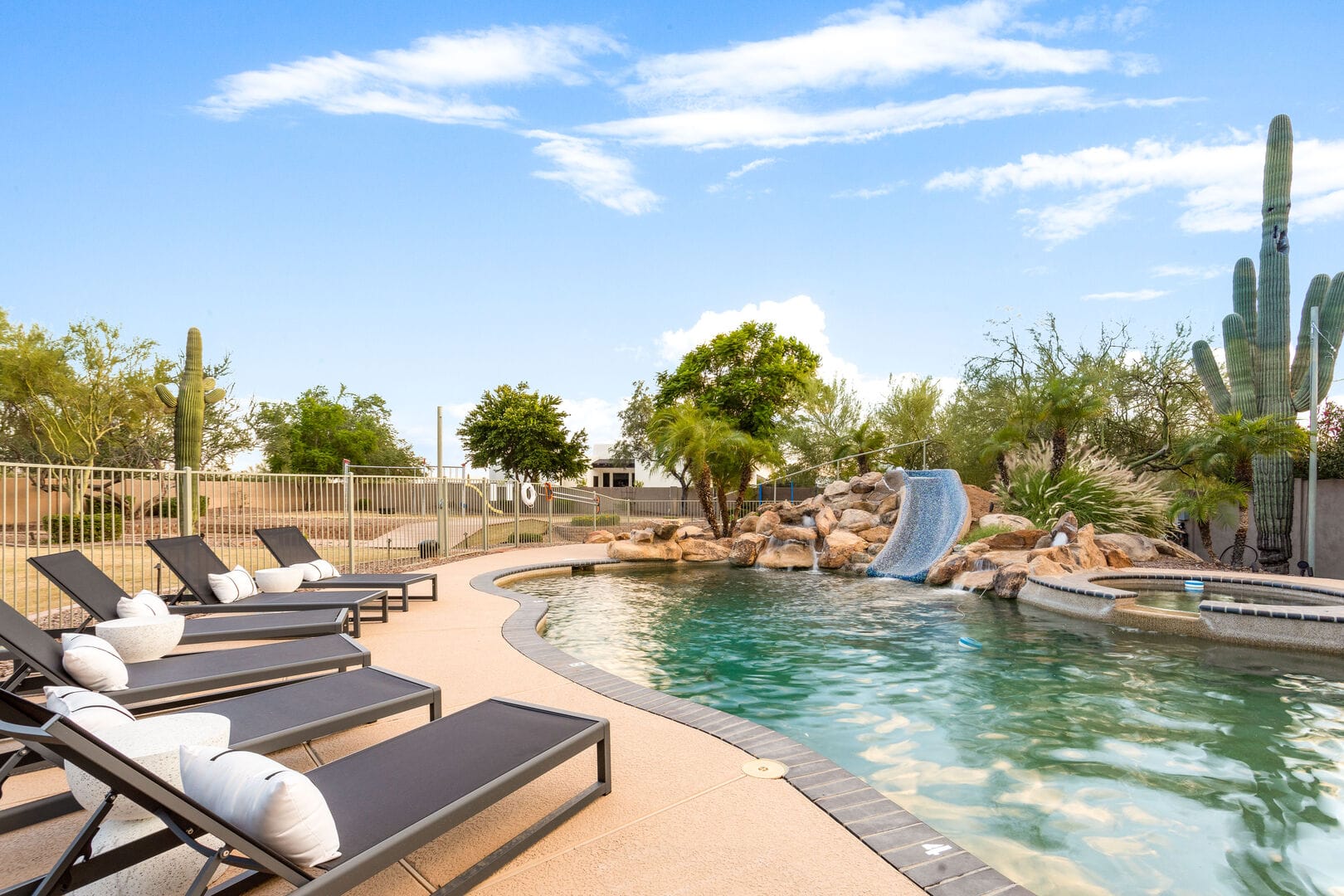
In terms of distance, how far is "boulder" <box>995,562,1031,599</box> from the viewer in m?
10.2

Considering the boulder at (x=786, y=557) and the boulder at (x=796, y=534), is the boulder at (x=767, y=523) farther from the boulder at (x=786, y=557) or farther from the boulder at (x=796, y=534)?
the boulder at (x=786, y=557)

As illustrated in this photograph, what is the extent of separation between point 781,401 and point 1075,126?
21811 mm

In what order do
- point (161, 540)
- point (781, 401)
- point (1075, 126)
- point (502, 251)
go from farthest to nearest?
1. point (781, 401)
2. point (502, 251)
3. point (1075, 126)
4. point (161, 540)

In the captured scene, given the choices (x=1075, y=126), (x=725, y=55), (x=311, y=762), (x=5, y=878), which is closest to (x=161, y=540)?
(x=311, y=762)

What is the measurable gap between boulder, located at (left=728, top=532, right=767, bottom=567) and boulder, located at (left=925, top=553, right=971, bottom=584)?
403 centimetres

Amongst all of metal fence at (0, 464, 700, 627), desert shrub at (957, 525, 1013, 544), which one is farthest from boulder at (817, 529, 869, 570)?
metal fence at (0, 464, 700, 627)

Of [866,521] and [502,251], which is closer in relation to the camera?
[866,521]

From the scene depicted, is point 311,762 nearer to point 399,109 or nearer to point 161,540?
point 161,540

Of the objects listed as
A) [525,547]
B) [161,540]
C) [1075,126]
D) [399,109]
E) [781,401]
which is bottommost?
[525,547]

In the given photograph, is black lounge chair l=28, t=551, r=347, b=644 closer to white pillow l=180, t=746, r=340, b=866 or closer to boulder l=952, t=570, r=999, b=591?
white pillow l=180, t=746, r=340, b=866

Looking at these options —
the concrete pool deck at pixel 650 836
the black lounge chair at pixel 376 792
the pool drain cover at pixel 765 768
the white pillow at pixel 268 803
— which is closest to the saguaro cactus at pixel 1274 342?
the pool drain cover at pixel 765 768

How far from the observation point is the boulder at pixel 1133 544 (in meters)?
12.1

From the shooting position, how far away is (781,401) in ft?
111

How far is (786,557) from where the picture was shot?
47.0ft
